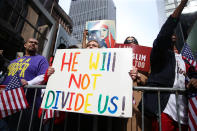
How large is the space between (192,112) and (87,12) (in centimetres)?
9899

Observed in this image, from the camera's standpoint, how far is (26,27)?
6.55 metres

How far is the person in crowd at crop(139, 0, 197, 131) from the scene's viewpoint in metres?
1.47

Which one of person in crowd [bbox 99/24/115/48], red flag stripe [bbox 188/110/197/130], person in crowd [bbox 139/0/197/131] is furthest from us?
person in crowd [bbox 99/24/115/48]

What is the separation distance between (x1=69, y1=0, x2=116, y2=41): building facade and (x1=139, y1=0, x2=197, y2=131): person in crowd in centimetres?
8513

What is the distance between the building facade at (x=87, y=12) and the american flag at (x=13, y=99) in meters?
84.8

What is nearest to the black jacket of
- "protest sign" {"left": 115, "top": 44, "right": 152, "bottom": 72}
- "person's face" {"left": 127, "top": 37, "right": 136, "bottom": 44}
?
"protest sign" {"left": 115, "top": 44, "right": 152, "bottom": 72}

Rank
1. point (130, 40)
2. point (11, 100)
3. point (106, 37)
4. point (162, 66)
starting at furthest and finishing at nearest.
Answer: point (106, 37), point (130, 40), point (11, 100), point (162, 66)

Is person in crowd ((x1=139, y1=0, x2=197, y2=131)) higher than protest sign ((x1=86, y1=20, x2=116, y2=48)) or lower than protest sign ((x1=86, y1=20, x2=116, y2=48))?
lower

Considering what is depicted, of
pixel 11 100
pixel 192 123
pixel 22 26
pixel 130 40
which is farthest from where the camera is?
pixel 22 26

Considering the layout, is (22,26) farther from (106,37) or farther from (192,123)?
(192,123)

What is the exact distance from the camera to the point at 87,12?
93062 millimetres

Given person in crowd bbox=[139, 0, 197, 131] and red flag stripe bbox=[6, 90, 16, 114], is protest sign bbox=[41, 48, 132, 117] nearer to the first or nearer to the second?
person in crowd bbox=[139, 0, 197, 131]

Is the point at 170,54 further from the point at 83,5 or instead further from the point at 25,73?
the point at 83,5

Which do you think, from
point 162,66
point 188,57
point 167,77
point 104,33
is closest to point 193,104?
point 167,77
